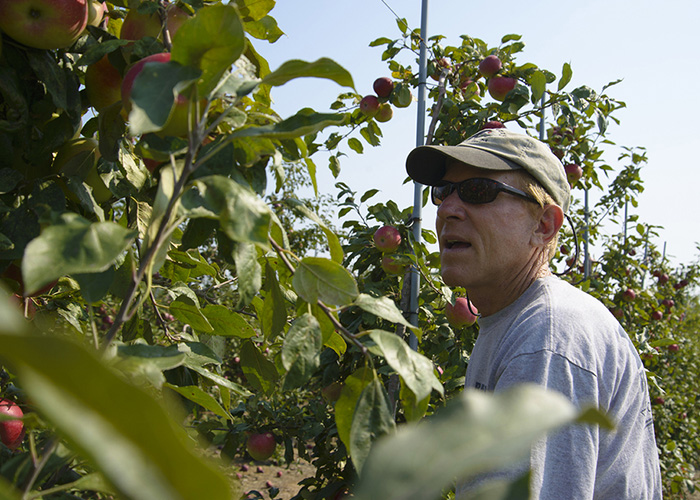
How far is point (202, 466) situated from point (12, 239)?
2.29 ft

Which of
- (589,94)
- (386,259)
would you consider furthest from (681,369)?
(386,259)

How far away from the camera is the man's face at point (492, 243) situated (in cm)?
155

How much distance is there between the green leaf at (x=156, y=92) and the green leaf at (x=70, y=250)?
0.09 metres

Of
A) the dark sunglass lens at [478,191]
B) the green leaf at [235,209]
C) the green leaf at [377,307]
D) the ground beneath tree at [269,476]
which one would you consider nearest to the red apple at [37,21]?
the green leaf at [235,209]

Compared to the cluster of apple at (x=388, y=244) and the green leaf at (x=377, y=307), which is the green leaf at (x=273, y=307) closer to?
the green leaf at (x=377, y=307)

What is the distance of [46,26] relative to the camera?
2.62 ft

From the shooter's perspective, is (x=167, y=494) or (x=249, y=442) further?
(x=249, y=442)

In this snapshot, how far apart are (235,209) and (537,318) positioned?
870mm

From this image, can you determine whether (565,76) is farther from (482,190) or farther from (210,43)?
(210,43)

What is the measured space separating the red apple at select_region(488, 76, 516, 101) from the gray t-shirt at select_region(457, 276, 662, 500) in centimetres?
145

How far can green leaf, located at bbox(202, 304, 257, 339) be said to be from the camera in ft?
2.84

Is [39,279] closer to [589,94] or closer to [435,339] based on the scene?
[435,339]

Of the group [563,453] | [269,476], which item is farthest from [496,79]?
[269,476]

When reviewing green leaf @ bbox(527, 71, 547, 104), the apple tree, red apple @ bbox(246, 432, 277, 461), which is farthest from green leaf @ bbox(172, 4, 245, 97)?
red apple @ bbox(246, 432, 277, 461)
